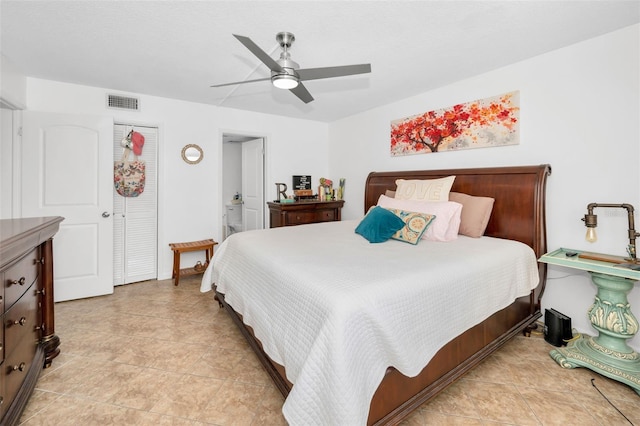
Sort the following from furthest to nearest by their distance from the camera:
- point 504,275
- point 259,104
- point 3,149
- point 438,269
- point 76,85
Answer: point 259,104
point 76,85
point 3,149
point 504,275
point 438,269

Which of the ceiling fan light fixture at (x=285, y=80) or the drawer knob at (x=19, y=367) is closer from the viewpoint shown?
the drawer knob at (x=19, y=367)

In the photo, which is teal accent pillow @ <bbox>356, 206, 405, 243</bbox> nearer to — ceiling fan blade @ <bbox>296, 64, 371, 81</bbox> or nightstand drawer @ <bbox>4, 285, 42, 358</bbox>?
ceiling fan blade @ <bbox>296, 64, 371, 81</bbox>

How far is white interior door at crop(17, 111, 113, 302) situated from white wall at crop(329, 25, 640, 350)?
13.5 ft

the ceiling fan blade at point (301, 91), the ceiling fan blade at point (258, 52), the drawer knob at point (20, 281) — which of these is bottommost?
the drawer knob at point (20, 281)

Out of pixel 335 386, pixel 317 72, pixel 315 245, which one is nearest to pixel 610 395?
pixel 335 386

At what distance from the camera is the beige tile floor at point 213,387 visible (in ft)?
5.08

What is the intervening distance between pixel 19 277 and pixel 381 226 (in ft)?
7.62

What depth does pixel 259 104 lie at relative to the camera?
3979 millimetres

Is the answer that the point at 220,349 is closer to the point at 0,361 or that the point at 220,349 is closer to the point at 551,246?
the point at 0,361

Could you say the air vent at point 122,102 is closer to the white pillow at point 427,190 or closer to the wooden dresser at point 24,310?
the wooden dresser at point 24,310

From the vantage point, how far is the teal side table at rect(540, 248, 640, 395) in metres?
1.80

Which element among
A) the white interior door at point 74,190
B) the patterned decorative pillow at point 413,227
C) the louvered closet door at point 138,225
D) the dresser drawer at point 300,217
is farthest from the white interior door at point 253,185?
the patterned decorative pillow at point 413,227

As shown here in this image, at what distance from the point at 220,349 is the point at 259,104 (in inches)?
123

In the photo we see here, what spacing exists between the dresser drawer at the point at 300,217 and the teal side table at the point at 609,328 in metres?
3.01
